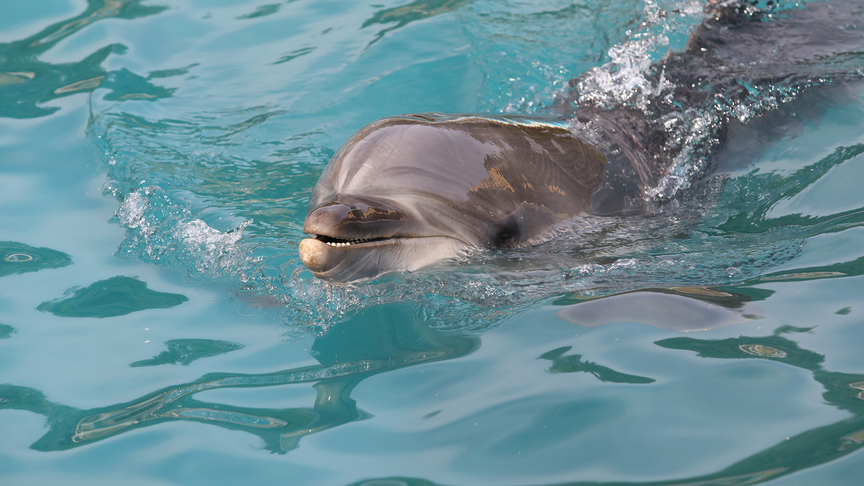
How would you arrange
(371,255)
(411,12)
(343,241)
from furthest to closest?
(411,12), (371,255), (343,241)

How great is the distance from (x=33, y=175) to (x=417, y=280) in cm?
435

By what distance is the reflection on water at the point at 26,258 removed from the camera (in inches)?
203

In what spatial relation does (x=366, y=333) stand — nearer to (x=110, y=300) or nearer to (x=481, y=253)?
(x=481, y=253)

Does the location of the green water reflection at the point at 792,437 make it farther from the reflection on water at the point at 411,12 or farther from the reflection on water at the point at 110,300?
the reflection on water at the point at 411,12

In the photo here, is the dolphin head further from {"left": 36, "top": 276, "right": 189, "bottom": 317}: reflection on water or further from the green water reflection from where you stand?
{"left": 36, "top": 276, "right": 189, "bottom": 317}: reflection on water

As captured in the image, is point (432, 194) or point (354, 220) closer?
point (354, 220)

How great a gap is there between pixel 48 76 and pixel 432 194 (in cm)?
649

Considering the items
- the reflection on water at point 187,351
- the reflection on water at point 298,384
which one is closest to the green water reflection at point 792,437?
the reflection on water at point 298,384

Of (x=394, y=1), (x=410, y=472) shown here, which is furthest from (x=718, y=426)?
(x=394, y=1)

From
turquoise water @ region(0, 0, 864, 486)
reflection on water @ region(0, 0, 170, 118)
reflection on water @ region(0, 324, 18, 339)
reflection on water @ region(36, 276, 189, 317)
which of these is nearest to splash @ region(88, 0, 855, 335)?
turquoise water @ region(0, 0, 864, 486)

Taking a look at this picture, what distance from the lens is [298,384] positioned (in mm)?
3725

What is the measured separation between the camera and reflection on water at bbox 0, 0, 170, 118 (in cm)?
781

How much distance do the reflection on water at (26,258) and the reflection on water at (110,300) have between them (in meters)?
0.48

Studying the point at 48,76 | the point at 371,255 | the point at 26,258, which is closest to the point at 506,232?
the point at 371,255
